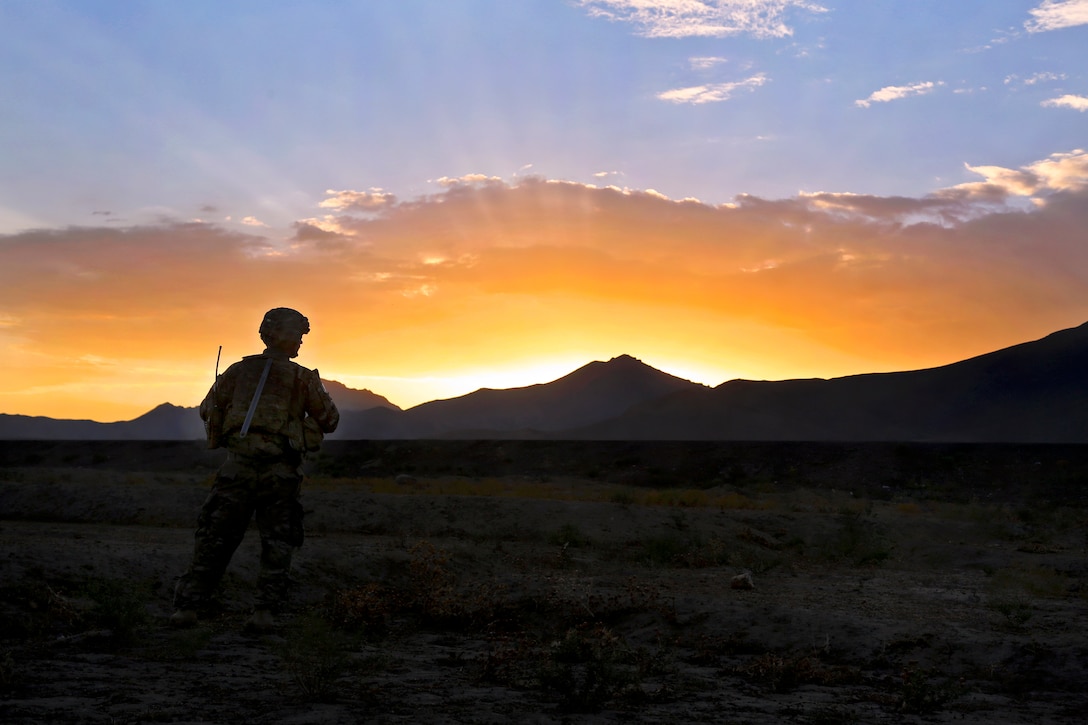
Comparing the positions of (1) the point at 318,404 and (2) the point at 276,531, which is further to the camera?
(1) the point at 318,404

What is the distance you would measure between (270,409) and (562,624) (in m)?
3.57

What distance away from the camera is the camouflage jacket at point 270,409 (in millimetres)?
7965

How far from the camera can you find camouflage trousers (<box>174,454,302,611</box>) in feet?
25.7

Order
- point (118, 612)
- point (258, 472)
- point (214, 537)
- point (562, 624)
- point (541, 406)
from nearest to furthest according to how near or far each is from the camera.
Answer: point (118, 612) → point (214, 537) → point (258, 472) → point (562, 624) → point (541, 406)

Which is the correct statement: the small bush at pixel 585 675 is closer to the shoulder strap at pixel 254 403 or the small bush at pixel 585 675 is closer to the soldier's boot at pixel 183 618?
the soldier's boot at pixel 183 618

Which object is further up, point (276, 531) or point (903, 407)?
point (903, 407)

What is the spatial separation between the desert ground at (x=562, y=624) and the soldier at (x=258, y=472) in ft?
1.21

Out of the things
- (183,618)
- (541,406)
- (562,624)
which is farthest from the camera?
(541,406)

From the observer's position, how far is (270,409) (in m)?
8.02

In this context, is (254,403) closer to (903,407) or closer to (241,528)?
(241,528)

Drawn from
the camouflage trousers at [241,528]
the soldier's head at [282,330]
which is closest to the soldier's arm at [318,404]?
the soldier's head at [282,330]

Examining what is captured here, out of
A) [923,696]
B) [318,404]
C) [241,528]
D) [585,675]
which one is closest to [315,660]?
[585,675]

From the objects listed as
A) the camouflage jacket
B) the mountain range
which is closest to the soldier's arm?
the camouflage jacket

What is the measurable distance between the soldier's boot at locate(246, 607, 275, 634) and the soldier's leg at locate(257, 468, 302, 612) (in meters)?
0.04
